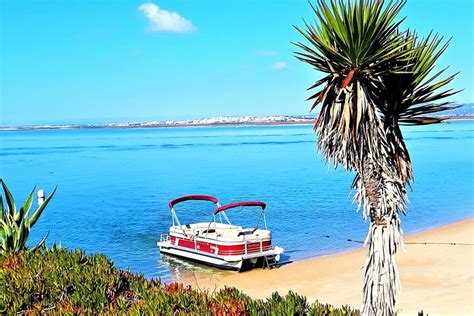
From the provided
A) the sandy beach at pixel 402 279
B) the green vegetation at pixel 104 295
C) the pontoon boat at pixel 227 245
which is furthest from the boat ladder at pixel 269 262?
the green vegetation at pixel 104 295

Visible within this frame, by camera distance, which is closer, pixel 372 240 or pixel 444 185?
pixel 372 240

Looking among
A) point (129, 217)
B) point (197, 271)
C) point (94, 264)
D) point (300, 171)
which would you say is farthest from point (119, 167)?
point (94, 264)

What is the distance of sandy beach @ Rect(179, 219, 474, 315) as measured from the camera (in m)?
15.0

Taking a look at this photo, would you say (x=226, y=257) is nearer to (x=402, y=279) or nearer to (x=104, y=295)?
(x=402, y=279)

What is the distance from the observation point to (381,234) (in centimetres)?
663

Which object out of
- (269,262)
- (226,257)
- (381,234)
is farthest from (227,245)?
(381,234)

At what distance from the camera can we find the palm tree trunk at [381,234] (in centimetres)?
659

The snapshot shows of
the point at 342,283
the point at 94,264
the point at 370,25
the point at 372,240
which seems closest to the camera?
the point at 370,25

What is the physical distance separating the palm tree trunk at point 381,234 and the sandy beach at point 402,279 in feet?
24.4

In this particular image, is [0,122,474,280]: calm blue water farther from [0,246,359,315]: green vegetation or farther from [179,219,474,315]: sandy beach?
[0,246,359,315]: green vegetation

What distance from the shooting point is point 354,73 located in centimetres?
630

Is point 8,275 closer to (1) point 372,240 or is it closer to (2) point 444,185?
(1) point 372,240

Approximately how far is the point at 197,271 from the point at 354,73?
15714mm

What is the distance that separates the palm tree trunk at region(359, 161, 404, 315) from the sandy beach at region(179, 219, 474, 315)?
743 cm
